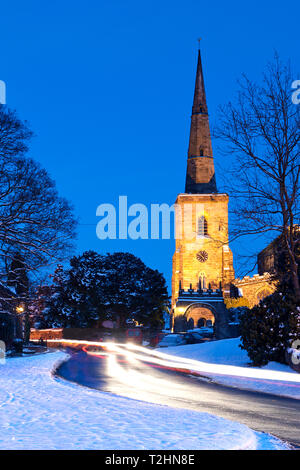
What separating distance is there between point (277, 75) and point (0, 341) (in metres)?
22.2

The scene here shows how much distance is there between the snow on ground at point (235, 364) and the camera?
14.4m

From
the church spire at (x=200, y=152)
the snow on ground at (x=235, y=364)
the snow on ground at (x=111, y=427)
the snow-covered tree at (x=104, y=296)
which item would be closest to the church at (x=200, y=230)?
the church spire at (x=200, y=152)

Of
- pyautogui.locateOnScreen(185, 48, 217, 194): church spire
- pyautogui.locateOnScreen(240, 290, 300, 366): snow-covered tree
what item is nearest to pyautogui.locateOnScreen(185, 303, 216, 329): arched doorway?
pyautogui.locateOnScreen(185, 48, 217, 194): church spire

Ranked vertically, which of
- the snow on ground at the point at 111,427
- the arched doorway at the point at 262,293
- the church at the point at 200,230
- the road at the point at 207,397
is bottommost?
the road at the point at 207,397

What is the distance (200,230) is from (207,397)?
213 ft

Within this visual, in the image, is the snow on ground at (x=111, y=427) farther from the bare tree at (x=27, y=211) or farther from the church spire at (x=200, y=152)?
the church spire at (x=200, y=152)

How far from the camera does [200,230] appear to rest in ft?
251

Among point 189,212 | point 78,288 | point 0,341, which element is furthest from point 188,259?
point 0,341

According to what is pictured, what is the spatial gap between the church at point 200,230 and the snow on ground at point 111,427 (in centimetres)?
5834

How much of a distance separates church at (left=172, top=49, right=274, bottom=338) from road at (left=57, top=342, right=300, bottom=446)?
50.7 m

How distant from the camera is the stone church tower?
74.3 metres

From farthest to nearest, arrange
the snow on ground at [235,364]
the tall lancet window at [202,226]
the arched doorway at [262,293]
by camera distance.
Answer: the tall lancet window at [202,226], the arched doorway at [262,293], the snow on ground at [235,364]
